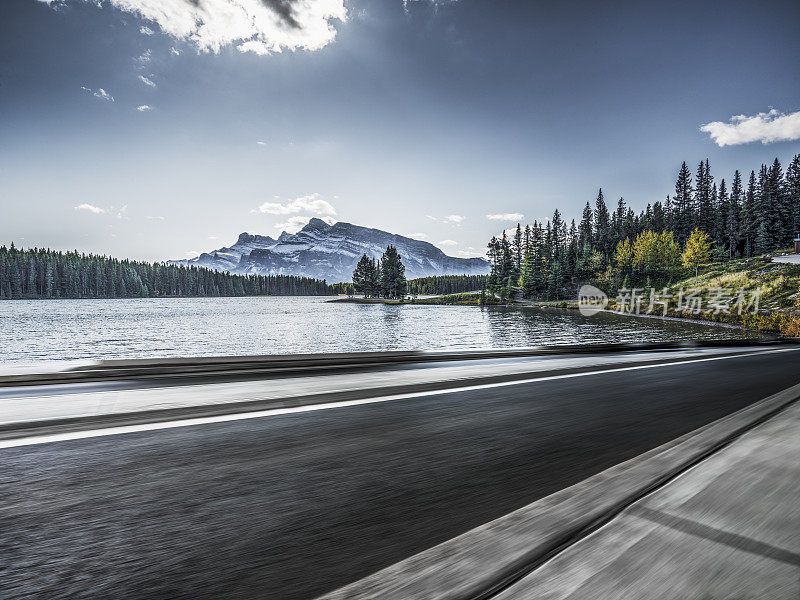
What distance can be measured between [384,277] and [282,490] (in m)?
109

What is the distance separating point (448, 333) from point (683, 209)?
89479 millimetres

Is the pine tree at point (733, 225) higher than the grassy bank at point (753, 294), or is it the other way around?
the pine tree at point (733, 225)

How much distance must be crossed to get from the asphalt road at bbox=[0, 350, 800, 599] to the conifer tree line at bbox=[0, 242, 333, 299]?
183 metres

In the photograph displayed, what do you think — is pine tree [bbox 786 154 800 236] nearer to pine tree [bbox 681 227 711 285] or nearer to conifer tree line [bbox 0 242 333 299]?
pine tree [bbox 681 227 711 285]

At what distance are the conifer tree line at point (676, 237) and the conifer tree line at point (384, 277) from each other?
84.8 feet

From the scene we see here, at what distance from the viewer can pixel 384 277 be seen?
363ft

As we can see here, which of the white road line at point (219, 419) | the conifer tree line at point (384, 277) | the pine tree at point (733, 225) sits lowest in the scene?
the white road line at point (219, 419)

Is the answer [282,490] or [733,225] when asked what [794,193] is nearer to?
[733,225]

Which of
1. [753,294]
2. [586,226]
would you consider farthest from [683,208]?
[753,294]

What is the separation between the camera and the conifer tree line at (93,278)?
136 meters

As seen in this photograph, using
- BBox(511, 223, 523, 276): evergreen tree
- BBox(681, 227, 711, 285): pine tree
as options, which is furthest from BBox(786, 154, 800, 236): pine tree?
BBox(511, 223, 523, 276): evergreen tree

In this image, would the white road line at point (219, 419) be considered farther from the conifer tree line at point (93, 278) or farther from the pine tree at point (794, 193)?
the conifer tree line at point (93, 278)

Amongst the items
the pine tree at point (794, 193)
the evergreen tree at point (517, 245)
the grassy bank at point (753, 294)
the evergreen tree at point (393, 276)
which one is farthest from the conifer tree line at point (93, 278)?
the pine tree at point (794, 193)

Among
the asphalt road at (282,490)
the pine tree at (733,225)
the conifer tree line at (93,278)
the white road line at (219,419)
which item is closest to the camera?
the asphalt road at (282,490)
